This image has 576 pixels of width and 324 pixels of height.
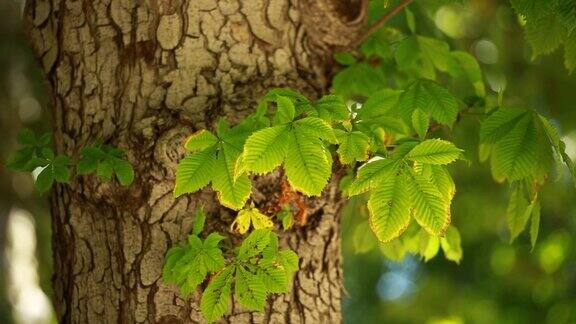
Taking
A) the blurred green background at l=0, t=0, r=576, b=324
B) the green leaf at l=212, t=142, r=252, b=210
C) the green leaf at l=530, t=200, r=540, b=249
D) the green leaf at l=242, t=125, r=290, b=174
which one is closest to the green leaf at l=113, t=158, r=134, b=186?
the green leaf at l=212, t=142, r=252, b=210

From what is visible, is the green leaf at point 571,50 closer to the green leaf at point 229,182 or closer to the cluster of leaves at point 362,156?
the cluster of leaves at point 362,156

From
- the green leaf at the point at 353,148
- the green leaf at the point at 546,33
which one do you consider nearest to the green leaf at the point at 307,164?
the green leaf at the point at 353,148

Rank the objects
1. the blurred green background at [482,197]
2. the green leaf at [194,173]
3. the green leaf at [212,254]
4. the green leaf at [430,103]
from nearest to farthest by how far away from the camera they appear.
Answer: the green leaf at [194,173] → the green leaf at [212,254] → the green leaf at [430,103] → the blurred green background at [482,197]

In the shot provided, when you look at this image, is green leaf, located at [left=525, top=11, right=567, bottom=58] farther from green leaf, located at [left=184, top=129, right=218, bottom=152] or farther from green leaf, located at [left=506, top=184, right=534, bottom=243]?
green leaf, located at [left=184, top=129, right=218, bottom=152]

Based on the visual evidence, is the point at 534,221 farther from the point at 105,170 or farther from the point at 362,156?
the point at 105,170

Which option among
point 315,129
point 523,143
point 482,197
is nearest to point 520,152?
point 523,143

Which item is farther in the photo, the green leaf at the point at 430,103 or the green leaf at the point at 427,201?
the green leaf at the point at 430,103

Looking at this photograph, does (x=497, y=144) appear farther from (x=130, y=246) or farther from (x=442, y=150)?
(x=130, y=246)
